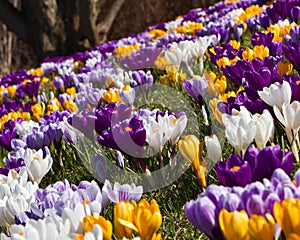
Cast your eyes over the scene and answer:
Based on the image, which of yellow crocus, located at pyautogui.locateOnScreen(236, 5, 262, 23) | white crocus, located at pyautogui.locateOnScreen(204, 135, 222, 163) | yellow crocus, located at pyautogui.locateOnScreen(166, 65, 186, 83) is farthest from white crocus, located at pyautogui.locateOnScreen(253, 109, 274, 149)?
yellow crocus, located at pyautogui.locateOnScreen(236, 5, 262, 23)

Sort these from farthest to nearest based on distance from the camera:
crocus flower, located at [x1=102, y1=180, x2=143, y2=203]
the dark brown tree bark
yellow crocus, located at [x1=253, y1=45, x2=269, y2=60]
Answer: the dark brown tree bark < yellow crocus, located at [x1=253, y1=45, x2=269, y2=60] < crocus flower, located at [x1=102, y1=180, x2=143, y2=203]

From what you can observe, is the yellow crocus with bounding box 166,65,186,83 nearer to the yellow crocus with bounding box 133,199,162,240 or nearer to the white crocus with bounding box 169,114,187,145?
the white crocus with bounding box 169,114,187,145

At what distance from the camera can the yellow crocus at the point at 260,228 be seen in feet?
4.58

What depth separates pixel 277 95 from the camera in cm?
235

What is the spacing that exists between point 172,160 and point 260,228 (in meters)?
1.19

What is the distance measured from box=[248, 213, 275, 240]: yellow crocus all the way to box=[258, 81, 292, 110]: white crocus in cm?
103

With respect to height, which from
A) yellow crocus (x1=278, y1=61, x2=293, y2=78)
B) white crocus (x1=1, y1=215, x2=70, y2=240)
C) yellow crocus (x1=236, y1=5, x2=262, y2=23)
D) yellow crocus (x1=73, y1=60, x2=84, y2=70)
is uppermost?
yellow crocus (x1=236, y1=5, x2=262, y2=23)

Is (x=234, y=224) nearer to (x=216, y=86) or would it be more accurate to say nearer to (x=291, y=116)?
(x=291, y=116)

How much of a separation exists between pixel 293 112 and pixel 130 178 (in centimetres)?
86

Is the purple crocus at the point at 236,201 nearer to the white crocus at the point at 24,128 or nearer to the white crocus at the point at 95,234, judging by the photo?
the white crocus at the point at 95,234

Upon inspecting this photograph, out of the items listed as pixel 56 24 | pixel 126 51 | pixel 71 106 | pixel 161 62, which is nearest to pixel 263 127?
pixel 71 106

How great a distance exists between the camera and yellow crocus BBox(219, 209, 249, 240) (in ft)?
4.63

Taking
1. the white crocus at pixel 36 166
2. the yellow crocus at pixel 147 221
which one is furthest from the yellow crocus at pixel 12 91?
the yellow crocus at pixel 147 221

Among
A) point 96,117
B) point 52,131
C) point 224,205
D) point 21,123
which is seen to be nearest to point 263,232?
point 224,205
